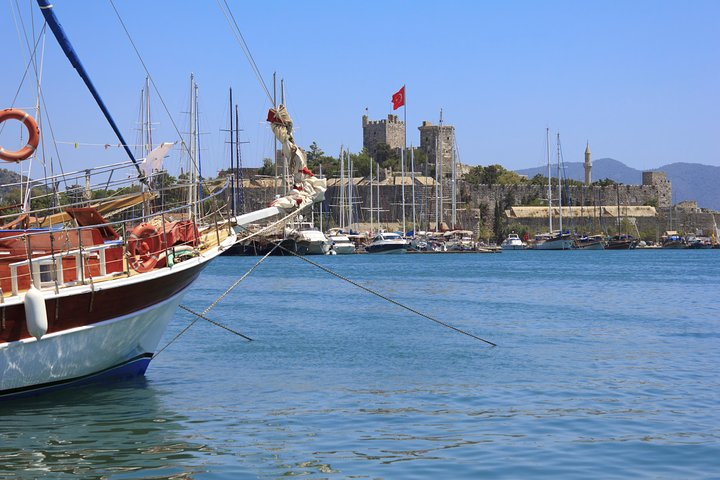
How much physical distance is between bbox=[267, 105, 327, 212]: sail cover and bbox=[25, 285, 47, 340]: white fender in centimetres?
402

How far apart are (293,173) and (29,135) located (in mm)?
3601

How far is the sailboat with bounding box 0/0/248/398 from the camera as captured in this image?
10.4 meters

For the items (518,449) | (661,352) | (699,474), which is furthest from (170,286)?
(661,352)

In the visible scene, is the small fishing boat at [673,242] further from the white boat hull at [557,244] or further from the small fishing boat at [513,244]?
the small fishing boat at [513,244]

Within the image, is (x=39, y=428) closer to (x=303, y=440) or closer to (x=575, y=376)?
(x=303, y=440)

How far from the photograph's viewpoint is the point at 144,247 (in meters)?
12.3

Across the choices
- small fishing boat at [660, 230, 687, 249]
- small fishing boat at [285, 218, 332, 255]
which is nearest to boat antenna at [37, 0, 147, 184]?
small fishing boat at [285, 218, 332, 255]

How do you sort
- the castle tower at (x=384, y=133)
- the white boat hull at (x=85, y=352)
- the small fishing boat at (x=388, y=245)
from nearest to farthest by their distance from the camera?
1. the white boat hull at (x=85, y=352)
2. the small fishing boat at (x=388, y=245)
3. the castle tower at (x=384, y=133)

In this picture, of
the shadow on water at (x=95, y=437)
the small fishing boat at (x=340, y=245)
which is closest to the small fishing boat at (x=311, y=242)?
Answer: the small fishing boat at (x=340, y=245)

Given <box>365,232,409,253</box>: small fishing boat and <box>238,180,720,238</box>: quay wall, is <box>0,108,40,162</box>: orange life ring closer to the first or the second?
<box>365,232,409,253</box>: small fishing boat

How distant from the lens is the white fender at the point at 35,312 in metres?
9.95

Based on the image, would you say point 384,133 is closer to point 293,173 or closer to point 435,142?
point 435,142

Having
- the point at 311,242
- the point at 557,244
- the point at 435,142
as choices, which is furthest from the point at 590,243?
Answer: the point at 435,142

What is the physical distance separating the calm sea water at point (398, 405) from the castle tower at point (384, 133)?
281 ft
